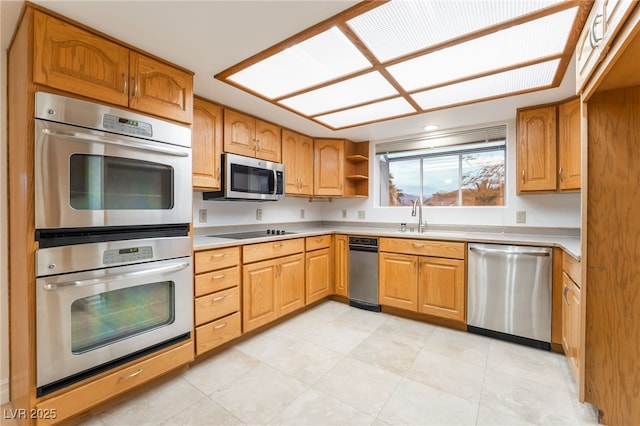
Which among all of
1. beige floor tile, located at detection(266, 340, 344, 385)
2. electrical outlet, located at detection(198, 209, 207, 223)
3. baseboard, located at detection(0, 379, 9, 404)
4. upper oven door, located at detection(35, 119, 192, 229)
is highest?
upper oven door, located at detection(35, 119, 192, 229)

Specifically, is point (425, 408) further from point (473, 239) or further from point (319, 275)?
point (319, 275)

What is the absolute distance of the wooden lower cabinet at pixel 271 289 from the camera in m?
2.48

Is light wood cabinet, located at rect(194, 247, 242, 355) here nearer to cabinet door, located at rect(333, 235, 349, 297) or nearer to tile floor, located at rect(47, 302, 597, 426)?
tile floor, located at rect(47, 302, 597, 426)

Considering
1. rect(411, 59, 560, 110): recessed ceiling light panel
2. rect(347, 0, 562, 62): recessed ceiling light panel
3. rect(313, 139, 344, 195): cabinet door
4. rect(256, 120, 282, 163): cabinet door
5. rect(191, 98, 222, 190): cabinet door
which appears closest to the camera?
rect(347, 0, 562, 62): recessed ceiling light panel

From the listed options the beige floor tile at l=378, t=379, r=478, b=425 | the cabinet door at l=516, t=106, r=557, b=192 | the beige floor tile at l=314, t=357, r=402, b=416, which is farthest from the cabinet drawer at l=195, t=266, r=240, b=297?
the cabinet door at l=516, t=106, r=557, b=192

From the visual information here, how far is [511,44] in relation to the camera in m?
1.62

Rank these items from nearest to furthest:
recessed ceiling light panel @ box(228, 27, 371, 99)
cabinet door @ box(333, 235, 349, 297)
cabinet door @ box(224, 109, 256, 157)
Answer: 1. recessed ceiling light panel @ box(228, 27, 371, 99)
2. cabinet door @ box(224, 109, 256, 157)
3. cabinet door @ box(333, 235, 349, 297)

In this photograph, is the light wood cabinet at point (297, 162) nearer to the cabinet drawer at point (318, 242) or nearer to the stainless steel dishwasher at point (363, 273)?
the cabinet drawer at point (318, 242)

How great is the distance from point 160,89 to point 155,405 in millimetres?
1983

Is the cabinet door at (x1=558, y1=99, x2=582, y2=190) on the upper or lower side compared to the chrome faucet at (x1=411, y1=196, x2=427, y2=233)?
upper

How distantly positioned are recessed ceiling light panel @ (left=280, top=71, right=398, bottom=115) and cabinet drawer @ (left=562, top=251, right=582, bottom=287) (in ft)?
5.64

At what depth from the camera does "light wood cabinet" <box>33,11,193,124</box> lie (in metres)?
1.39

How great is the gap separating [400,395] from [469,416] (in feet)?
1.26

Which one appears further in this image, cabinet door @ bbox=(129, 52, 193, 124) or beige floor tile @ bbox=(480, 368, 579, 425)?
cabinet door @ bbox=(129, 52, 193, 124)
